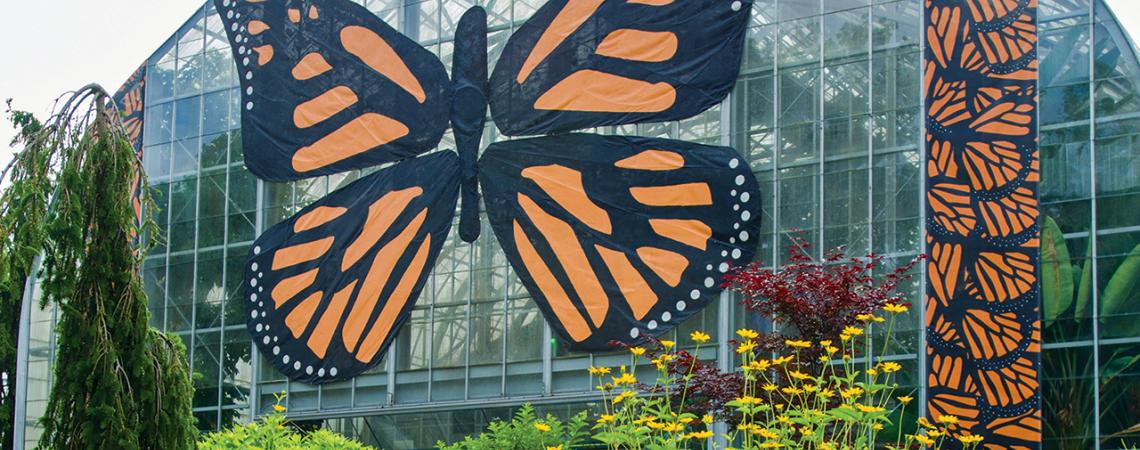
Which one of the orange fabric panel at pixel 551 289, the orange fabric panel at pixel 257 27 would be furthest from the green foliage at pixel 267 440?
the orange fabric panel at pixel 257 27

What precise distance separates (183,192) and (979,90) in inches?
503

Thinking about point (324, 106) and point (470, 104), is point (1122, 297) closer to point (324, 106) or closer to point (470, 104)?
point (470, 104)

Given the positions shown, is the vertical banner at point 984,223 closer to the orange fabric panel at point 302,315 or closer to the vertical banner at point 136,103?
the orange fabric panel at point 302,315

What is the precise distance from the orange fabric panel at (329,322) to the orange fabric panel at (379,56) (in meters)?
2.87

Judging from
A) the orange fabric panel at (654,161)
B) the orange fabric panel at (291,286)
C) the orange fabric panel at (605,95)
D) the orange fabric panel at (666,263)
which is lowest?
the orange fabric panel at (291,286)

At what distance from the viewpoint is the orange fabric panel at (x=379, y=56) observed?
21.5 meters

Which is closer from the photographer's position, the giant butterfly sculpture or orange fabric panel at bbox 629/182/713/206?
orange fabric panel at bbox 629/182/713/206

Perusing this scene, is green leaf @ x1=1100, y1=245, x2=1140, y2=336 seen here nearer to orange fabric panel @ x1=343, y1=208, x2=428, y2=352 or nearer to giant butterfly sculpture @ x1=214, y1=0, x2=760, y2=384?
giant butterfly sculpture @ x1=214, y1=0, x2=760, y2=384

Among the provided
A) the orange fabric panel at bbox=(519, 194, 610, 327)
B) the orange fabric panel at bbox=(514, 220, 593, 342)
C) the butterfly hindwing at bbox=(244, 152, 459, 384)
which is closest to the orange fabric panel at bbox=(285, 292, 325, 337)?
the butterfly hindwing at bbox=(244, 152, 459, 384)

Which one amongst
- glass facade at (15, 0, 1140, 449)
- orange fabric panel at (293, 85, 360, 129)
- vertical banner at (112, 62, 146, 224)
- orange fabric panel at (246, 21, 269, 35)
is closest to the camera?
glass facade at (15, 0, 1140, 449)

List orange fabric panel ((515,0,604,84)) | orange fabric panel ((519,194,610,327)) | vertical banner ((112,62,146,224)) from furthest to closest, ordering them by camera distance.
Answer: vertical banner ((112,62,146,224)) < orange fabric panel ((515,0,604,84)) < orange fabric panel ((519,194,610,327))

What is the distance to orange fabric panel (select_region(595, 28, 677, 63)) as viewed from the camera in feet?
63.4

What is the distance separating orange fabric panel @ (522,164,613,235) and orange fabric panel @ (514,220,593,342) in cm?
65

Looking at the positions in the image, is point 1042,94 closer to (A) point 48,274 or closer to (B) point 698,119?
(B) point 698,119
